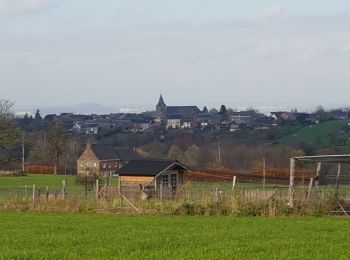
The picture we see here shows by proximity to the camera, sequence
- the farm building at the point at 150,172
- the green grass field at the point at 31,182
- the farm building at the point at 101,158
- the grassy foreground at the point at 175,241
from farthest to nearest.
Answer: the farm building at the point at 101,158, the green grass field at the point at 31,182, the farm building at the point at 150,172, the grassy foreground at the point at 175,241

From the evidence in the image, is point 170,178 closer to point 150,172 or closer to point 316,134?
point 150,172

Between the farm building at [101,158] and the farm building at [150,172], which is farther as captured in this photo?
the farm building at [101,158]

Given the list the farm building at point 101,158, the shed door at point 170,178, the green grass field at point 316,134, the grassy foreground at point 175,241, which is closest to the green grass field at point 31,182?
the farm building at point 101,158

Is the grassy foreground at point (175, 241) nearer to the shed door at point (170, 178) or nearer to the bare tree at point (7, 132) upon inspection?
the shed door at point (170, 178)

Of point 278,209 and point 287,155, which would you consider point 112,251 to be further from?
point 287,155

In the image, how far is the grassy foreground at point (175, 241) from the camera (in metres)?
14.2

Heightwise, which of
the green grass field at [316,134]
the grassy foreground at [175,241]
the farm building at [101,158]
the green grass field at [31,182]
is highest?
the green grass field at [316,134]

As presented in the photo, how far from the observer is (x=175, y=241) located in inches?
667

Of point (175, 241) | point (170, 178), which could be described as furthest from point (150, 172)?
point (175, 241)

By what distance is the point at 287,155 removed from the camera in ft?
305

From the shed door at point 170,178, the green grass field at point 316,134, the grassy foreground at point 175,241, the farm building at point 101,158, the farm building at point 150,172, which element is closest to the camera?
the grassy foreground at point 175,241

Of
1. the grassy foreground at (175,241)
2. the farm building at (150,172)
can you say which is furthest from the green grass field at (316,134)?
the grassy foreground at (175,241)

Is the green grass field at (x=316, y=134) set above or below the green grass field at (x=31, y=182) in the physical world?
above

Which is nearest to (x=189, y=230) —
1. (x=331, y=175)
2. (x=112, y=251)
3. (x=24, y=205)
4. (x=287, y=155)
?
(x=112, y=251)
